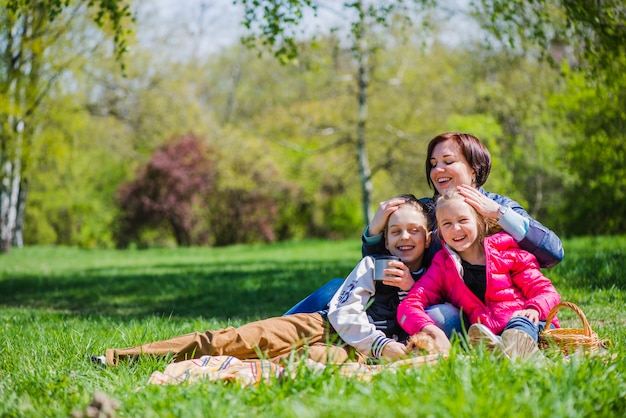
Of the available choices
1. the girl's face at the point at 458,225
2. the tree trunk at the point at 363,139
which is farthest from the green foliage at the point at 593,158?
the girl's face at the point at 458,225

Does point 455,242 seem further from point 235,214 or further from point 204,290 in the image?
point 235,214

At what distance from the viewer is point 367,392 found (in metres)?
2.63

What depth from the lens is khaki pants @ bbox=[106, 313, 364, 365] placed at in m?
3.83

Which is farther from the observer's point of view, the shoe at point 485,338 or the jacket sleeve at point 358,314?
the jacket sleeve at point 358,314

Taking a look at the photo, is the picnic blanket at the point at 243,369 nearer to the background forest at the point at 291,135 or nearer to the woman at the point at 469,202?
the woman at the point at 469,202

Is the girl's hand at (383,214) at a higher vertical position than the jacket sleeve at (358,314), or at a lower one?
higher

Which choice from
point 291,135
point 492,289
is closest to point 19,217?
point 291,135

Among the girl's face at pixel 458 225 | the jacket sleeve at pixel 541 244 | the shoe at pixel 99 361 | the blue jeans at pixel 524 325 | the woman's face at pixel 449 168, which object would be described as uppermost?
the woman's face at pixel 449 168

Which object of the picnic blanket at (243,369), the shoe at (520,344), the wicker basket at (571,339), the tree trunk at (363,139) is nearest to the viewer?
the picnic blanket at (243,369)

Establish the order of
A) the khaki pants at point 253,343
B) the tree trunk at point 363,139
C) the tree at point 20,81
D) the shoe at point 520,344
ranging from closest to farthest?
the shoe at point 520,344 < the khaki pants at point 253,343 < the tree at point 20,81 < the tree trunk at point 363,139

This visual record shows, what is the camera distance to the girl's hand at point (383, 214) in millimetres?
4215

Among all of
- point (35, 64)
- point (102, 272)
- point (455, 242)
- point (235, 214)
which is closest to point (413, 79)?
point (235, 214)

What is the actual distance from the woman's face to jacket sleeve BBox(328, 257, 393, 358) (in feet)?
2.39

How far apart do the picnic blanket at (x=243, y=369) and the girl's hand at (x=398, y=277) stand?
691 mm
